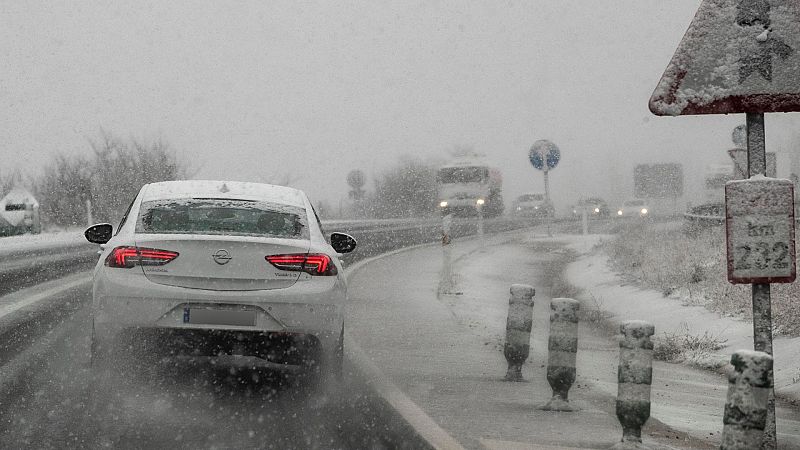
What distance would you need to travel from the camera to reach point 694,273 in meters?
15.7

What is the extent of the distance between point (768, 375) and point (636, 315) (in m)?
9.43

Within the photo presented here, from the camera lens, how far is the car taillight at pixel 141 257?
7.43 meters

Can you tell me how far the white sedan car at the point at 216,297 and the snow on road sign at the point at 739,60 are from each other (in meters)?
2.93

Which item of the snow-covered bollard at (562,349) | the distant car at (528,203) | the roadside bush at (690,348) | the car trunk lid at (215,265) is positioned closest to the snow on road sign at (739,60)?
the snow-covered bollard at (562,349)

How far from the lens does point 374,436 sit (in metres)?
6.33

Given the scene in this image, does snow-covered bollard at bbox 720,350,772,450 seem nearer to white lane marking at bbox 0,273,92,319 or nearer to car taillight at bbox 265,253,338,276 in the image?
car taillight at bbox 265,253,338,276

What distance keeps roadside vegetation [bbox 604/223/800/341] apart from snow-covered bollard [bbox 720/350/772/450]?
5.95 m

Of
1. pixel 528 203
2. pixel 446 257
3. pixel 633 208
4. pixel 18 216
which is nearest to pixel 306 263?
pixel 446 257

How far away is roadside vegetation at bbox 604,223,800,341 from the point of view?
11898mm

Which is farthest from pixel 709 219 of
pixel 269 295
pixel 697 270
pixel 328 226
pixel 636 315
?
pixel 269 295

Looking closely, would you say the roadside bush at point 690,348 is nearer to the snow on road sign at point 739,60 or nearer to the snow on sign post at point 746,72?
the snow on sign post at point 746,72

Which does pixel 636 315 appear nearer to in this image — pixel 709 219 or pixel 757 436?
pixel 757 436

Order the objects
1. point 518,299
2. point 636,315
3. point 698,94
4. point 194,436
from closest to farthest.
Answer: point 698,94
point 194,436
point 518,299
point 636,315

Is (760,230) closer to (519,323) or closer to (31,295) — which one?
(519,323)
